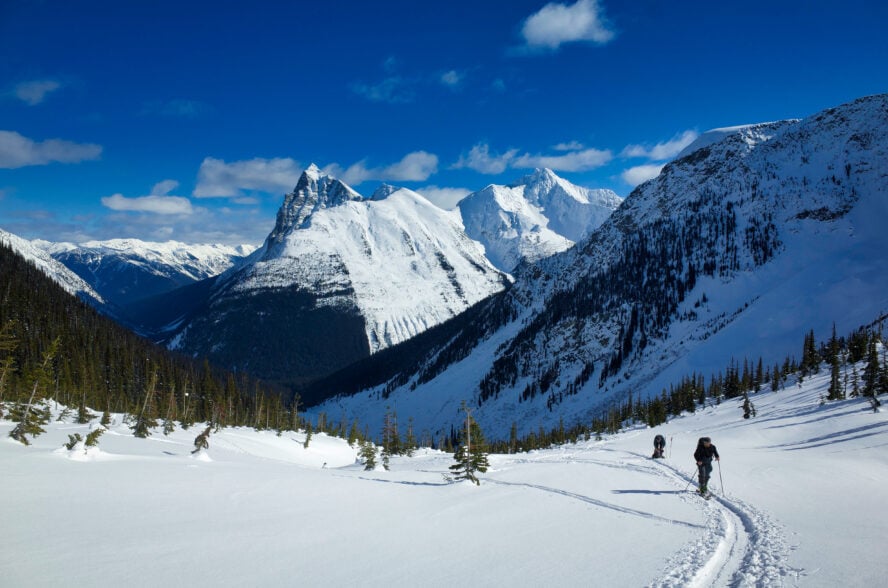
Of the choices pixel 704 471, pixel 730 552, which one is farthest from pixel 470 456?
pixel 730 552

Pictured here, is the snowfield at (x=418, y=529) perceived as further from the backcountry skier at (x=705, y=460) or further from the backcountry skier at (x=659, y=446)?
the backcountry skier at (x=659, y=446)

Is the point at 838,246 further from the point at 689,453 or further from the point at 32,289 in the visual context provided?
the point at 32,289

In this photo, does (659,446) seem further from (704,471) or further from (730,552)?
(730,552)

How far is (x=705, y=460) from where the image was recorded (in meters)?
18.5

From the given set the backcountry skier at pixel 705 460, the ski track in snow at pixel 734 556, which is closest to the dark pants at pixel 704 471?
the backcountry skier at pixel 705 460

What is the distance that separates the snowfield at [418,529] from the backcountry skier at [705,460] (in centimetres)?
55

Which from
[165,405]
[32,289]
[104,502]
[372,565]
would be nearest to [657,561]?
[372,565]

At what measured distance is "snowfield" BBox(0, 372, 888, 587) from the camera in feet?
26.4

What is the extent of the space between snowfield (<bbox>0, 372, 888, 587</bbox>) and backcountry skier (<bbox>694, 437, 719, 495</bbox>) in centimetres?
55

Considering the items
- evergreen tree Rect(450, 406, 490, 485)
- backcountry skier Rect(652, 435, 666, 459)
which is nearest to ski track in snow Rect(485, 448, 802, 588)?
evergreen tree Rect(450, 406, 490, 485)

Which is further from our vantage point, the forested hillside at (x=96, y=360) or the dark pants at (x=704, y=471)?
the forested hillside at (x=96, y=360)

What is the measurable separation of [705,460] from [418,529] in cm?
1270

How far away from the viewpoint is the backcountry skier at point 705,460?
59.3 ft

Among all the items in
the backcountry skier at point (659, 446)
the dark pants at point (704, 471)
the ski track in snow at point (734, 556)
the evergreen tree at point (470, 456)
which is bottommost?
the backcountry skier at point (659, 446)
